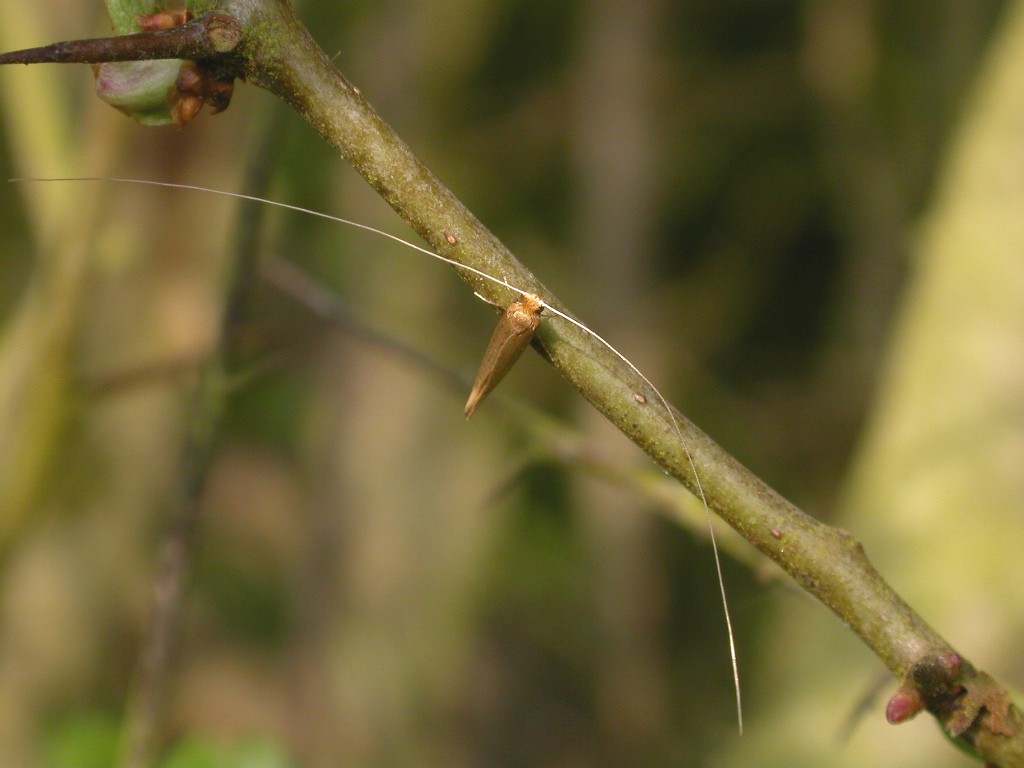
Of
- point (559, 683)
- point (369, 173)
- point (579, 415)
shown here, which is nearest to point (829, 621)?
point (579, 415)

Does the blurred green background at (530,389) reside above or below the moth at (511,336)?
below

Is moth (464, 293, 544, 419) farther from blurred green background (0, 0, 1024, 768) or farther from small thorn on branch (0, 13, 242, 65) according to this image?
blurred green background (0, 0, 1024, 768)

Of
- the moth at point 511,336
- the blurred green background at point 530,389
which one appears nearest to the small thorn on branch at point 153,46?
the moth at point 511,336

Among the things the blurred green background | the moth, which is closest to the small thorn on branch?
the moth

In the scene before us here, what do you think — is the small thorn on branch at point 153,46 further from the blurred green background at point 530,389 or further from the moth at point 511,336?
the blurred green background at point 530,389

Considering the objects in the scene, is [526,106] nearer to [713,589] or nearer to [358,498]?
[358,498]

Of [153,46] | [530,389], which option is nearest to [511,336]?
[153,46]
